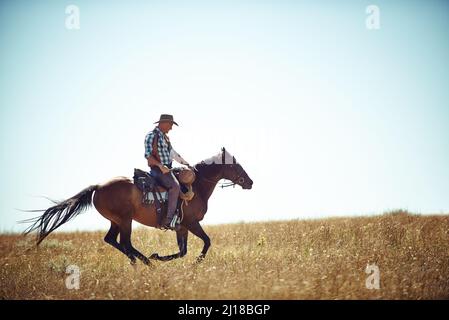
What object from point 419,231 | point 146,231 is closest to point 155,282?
point 419,231

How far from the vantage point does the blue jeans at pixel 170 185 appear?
9.57 m

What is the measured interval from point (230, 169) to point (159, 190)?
2.05 meters

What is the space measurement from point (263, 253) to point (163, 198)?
2.73 metres

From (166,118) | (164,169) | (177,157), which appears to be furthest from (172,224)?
(166,118)

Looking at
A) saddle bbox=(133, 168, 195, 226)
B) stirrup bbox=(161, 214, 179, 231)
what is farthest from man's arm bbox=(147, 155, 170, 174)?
stirrup bbox=(161, 214, 179, 231)

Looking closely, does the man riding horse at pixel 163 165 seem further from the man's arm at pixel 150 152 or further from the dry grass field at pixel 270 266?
the dry grass field at pixel 270 266

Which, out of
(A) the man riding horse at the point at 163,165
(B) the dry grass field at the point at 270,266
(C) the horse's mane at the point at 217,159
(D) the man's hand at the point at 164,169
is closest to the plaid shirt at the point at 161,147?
(A) the man riding horse at the point at 163,165

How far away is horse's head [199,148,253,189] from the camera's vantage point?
35.0 ft

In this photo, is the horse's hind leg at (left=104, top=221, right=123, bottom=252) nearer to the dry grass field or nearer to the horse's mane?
the dry grass field

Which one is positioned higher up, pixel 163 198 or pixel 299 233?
pixel 163 198
